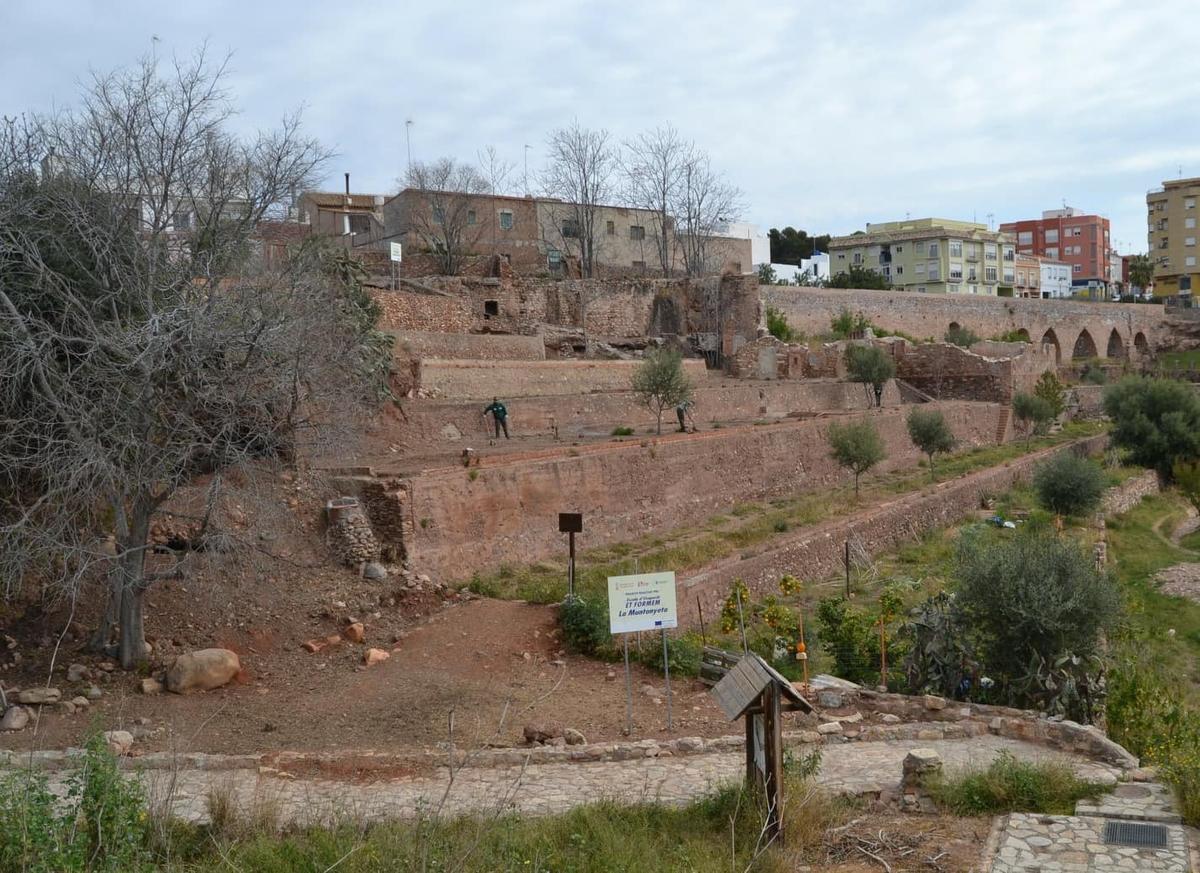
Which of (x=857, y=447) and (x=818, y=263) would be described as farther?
(x=818, y=263)

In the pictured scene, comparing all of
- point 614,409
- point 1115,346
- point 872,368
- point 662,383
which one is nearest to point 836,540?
point 662,383

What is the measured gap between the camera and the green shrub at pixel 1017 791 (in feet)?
24.4

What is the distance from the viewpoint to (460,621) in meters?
12.7

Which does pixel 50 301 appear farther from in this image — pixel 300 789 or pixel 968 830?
pixel 968 830

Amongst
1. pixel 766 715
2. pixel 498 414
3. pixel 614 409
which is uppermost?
pixel 498 414

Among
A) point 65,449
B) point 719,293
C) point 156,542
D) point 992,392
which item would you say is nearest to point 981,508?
point 992,392

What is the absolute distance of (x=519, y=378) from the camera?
83.9 ft

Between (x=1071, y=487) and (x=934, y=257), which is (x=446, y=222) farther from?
(x=934, y=257)

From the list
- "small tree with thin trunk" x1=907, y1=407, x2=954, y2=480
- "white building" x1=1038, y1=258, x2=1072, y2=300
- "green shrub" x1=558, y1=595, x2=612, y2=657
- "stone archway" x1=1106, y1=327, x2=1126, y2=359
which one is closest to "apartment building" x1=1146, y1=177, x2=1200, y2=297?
"white building" x1=1038, y1=258, x2=1072, y2=300

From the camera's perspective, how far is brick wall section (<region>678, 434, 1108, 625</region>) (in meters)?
15.1

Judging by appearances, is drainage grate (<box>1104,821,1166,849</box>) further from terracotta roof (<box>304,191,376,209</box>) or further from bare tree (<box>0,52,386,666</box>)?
terracotta roof (<box>304,191,376,209</box>)

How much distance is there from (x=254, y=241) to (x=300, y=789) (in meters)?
7.92

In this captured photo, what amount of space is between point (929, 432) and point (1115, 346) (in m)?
39.6

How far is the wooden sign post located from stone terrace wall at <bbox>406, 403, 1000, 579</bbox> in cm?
772
